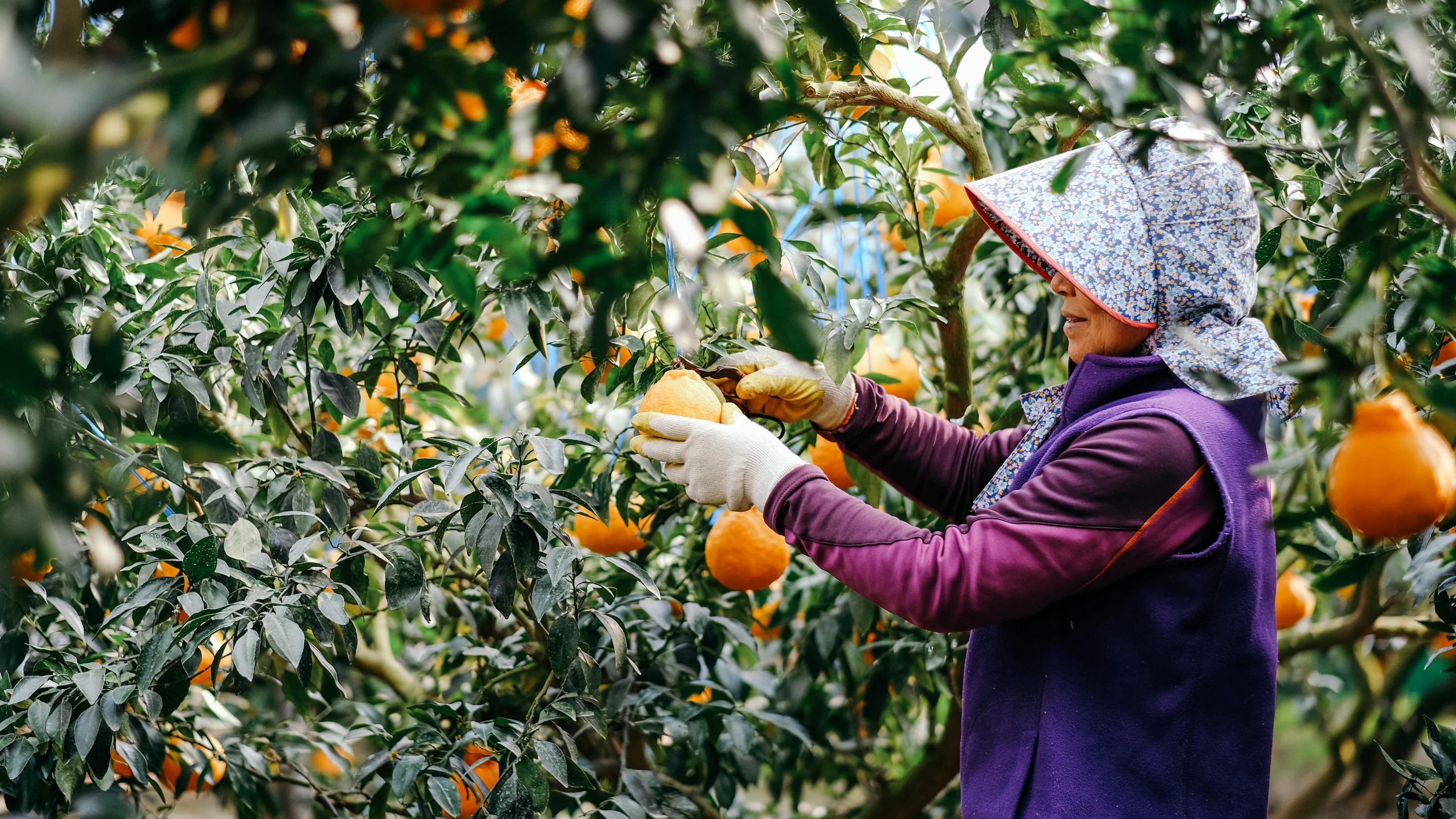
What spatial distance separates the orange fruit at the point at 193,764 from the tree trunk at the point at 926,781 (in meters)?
1.14

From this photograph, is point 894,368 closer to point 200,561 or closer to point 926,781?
point 926,781

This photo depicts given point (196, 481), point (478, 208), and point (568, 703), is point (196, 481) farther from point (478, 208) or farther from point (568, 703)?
point (478, 208)

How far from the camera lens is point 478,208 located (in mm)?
655

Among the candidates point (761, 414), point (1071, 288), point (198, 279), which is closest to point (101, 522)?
point (198, 279)

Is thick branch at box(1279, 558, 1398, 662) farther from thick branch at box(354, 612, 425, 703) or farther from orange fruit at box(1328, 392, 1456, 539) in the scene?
thick branch at box(354, 612, 425, 703)

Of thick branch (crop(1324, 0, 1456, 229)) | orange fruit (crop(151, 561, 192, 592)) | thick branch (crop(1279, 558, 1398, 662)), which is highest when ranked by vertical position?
thick branch (crop(1324, 0, 1456, 229))

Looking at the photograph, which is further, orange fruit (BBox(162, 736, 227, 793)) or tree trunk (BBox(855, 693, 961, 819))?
tree trunk (BBox(855, 693, 961, 819))

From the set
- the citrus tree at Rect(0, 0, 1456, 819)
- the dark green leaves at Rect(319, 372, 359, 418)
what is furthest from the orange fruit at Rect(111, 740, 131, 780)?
the dark green leaves at Rect(319, 372, 359, 418)

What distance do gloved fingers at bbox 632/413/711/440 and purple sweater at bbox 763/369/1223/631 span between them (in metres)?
0.14

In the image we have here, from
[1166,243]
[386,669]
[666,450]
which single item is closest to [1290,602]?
[1166,243]

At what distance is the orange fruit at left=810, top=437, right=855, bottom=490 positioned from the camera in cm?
179

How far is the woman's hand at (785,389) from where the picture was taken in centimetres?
151

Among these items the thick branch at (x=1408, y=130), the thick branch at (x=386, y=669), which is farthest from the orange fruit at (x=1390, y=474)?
the thick branch at (x=386, y=669)

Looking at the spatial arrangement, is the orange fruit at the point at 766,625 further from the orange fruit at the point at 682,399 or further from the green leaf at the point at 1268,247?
the green leaf at the point at 1268,247
